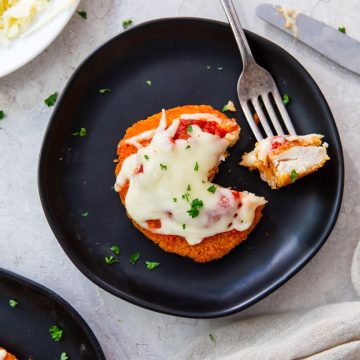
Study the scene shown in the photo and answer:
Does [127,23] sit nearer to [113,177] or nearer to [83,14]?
[83,14]

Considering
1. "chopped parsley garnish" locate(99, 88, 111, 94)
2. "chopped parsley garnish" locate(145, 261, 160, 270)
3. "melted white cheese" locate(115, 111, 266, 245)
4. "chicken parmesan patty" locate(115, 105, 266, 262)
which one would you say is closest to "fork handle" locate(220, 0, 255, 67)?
"chicken parmesan patty" locate(115, 105, 266, 262)

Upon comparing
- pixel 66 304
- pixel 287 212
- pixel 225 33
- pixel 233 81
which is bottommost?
pixel 66 304

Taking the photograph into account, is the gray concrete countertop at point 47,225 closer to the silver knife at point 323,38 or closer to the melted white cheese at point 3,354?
→ the silver knife at point 323,38

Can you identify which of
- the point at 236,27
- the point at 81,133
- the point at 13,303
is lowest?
the point at 13,303

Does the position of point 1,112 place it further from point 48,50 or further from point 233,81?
point 233,81

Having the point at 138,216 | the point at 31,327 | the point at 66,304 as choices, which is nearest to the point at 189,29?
the point at 138,216

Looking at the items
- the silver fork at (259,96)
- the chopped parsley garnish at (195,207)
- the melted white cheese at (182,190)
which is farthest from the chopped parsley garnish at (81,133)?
the silver fork at (259,96)

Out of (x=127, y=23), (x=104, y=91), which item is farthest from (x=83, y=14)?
(x=104, y=91)
